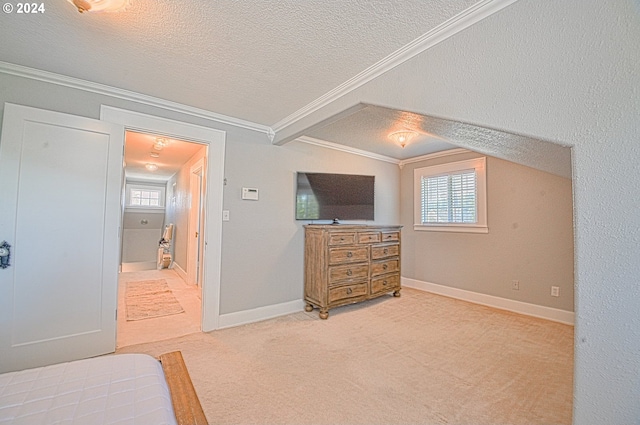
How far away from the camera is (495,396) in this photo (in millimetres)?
1822

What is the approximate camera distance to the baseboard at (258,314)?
9.98 ft

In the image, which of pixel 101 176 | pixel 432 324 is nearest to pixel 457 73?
pixel 432 324

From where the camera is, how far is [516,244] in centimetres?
364

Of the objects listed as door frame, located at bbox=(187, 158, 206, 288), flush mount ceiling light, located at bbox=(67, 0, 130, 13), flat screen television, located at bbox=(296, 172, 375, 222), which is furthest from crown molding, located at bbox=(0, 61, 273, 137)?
door frame, located at bbox=(187, 158, 206, 288)

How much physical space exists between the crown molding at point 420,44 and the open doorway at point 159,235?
1931mm

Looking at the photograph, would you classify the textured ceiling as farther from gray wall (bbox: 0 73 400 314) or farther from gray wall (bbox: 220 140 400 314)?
gray wall (bbox: 220 140 400 314)

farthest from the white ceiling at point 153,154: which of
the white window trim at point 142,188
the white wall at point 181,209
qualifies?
the white window trim at point 142,188

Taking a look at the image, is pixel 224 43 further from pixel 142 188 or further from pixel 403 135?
pixel 142 188

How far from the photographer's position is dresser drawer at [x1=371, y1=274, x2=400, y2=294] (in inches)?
151

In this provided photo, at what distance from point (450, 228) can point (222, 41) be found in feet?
13.4

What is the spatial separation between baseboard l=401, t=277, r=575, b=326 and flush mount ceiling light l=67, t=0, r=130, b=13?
490cm

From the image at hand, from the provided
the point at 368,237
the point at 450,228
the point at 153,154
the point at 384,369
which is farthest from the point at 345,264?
the point at 153,154

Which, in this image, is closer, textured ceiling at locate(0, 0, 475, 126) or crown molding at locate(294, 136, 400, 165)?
textured ceiling at locate(0, 0, 475, 126)

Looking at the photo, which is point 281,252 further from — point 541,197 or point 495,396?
point 541,197
